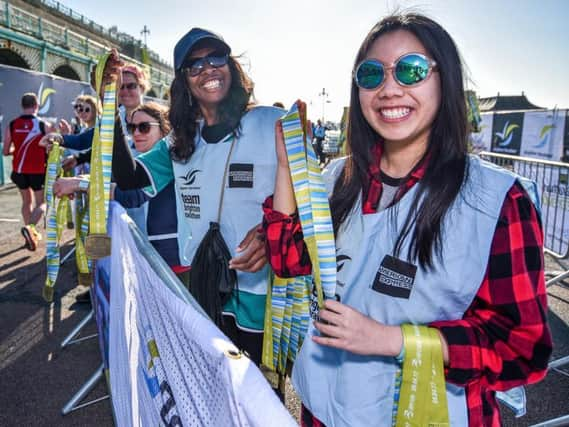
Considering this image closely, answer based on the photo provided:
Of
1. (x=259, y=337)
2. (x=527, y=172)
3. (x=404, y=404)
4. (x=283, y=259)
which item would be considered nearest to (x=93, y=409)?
(x=259, y=337)

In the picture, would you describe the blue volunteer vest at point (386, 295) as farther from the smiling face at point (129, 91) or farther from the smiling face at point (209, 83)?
the smiling face at point (129, 91)

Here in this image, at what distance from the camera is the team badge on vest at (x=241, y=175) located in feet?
6.35

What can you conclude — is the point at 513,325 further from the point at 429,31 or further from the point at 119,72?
the point at 119,72

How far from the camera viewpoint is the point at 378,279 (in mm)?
1022

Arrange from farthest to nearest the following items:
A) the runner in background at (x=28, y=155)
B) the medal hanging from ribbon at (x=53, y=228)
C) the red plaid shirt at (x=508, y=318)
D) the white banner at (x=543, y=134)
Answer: the white banner at (x=543, y=134) → the runner in background at (x=28, y=155) → the medal hanging from ribbon at (x=53, y=228) → the red plaid shirt at (x=508, y=318)

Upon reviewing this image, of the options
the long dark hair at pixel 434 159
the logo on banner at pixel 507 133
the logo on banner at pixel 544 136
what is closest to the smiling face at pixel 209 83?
the long dark hair at pixel 434 159

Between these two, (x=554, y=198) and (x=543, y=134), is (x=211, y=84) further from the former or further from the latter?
(x=543, y=134)

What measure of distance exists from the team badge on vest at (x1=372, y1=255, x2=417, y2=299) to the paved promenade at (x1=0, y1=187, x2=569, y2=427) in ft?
7.10

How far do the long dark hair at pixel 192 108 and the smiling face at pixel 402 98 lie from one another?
1.01 meters

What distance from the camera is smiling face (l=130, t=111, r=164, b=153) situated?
2953 mm

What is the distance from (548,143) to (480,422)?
11.6 m

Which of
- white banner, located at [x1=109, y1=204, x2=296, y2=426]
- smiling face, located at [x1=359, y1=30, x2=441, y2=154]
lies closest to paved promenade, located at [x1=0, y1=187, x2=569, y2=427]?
white banner, located at [x1=109, y1=204, x2=296, y2=426]

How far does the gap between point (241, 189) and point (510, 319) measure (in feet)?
4.23

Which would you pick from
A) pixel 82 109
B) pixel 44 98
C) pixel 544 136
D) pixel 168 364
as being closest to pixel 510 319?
pixel 168 364
